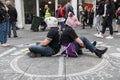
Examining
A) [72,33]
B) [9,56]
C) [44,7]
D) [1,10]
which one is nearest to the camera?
[72,33]

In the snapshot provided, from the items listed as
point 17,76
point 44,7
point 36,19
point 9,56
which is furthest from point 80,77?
point 44,7

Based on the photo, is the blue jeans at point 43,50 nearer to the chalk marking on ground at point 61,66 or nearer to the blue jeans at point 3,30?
the chalk marking on ground at point 61,66

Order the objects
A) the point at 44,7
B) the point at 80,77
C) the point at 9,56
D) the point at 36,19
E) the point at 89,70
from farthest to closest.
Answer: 1. the point at 44,7
2. the point at 36,19
3. the point at 9,56
4. the point at 89,70
5. the point at 80,77

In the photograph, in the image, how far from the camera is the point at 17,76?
5.62 meters

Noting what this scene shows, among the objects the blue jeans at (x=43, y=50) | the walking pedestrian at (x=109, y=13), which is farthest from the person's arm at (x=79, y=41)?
the walking pedestrian at (x=109, y=13)

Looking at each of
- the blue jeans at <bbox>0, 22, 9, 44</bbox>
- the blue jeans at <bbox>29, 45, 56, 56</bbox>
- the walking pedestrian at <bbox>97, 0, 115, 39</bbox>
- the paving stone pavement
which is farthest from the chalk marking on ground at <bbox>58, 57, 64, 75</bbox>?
the walking pedestrian at <bbox>97, 0, 115, 39</bbox>

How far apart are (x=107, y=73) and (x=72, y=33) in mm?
1662

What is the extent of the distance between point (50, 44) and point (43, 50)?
0.25m

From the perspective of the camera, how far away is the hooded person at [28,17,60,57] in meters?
6.96

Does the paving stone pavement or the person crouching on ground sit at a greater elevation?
the person crouching on ground

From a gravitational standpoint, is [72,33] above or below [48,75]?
above

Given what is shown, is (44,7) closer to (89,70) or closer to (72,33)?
(72,33)

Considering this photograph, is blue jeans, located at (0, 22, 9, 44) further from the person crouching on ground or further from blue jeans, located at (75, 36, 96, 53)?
blue jeans, located at (75, 36, 96, 53)

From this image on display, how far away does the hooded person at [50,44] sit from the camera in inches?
274
